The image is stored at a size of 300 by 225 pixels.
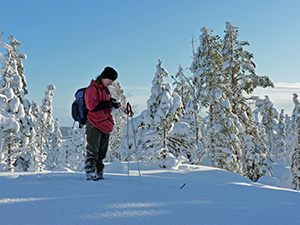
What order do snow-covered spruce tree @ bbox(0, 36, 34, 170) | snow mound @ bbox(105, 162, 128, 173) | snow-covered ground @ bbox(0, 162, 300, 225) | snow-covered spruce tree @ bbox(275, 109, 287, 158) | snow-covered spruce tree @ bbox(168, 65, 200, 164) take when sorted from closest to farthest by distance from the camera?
snow-covered ground @ bbox(0, 162, 300, 225) → snow mound @ bbox(105, 162, 128, 173) → snow-covered spruce tree @ bbox(168, 65, 200, 164) → snow-covered spruce tree @ bbox(0, 36, 34, 170) → snow-covered spruce tree @ bbox(275, 109, 287, 158)

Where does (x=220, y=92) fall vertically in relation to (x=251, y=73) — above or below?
below

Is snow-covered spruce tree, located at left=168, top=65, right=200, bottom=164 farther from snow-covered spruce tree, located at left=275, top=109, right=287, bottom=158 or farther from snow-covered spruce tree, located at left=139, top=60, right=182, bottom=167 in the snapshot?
snow-covered spruce tree, located at left=275, top=109, right=287, bottom=158

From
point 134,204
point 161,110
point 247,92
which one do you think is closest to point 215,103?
point 247,92

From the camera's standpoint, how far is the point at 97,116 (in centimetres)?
434

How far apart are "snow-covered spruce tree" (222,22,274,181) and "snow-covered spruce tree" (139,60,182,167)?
697 centimetres

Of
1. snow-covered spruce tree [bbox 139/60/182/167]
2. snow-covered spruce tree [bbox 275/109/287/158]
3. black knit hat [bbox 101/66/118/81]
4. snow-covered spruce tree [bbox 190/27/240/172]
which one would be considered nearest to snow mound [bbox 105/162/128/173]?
snow-covered spruce tree [bbox 139/60/182/167]

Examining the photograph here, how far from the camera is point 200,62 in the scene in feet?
53.3

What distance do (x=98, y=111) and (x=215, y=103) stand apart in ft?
42.1

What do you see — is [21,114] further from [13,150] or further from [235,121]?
[235,121]

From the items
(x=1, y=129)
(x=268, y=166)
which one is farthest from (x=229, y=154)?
(x=1, y=129)

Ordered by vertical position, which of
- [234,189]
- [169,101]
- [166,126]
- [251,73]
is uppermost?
[251,73]

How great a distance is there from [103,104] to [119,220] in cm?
231

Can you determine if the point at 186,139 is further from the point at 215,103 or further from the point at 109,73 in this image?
the point at 109,73

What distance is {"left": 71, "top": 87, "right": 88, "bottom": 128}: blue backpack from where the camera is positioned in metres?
4.39
